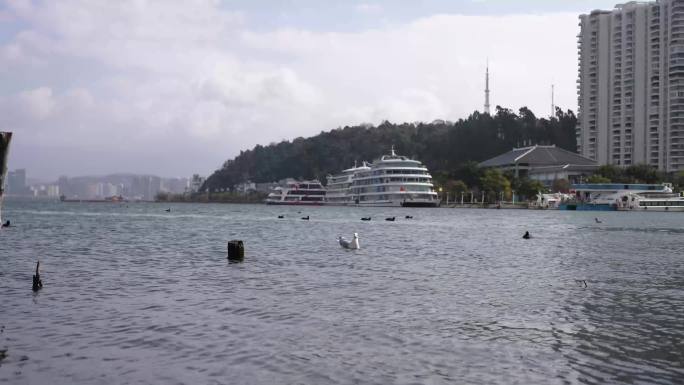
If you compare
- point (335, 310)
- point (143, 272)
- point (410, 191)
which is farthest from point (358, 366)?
point (410, 191)

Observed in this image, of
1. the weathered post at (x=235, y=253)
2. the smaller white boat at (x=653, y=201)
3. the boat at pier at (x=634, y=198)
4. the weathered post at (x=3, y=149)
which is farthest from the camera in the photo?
the boat at pier at (x=634, y=198)

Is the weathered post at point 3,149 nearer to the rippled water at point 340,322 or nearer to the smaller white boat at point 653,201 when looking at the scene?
the rippled water at point 340,322

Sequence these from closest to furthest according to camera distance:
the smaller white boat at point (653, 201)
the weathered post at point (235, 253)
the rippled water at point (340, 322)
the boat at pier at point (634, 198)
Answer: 1. the rippled water at point (340, 322)
2. the weathered post at point (235, 253)
3. the smaller white boat at point (653, 201)
4. the boat at pier at point (634, 198)

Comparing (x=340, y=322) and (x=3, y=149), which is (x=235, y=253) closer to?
(x=340, y=322)

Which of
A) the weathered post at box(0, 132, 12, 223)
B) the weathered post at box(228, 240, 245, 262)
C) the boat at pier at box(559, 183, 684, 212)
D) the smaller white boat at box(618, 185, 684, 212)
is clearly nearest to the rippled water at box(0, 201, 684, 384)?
the weathered post at box(228, 240, 245, 262)

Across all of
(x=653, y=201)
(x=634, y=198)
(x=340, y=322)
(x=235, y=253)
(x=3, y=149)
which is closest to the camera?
(x=3, y=149)

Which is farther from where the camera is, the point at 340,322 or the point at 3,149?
the point at 340,322

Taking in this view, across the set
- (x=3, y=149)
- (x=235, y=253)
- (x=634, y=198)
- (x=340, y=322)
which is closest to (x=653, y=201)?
(x=634, y=198)

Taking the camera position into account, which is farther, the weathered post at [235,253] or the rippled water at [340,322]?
the weathered post at [235,253]

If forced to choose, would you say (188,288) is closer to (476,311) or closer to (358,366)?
(476,311)

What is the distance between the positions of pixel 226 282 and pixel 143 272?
6085 mm

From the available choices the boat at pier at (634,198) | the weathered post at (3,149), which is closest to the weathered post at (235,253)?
the weathered post at (3,149)

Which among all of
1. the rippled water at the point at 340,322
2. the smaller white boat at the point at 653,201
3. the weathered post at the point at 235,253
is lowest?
the rippled water at the point at 340,322

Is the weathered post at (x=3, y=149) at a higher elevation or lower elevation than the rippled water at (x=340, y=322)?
higher
